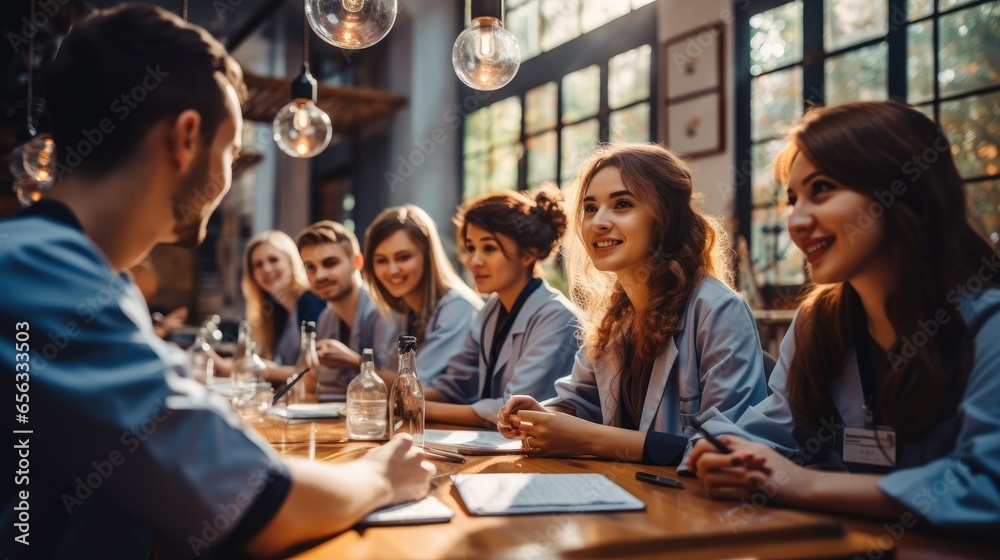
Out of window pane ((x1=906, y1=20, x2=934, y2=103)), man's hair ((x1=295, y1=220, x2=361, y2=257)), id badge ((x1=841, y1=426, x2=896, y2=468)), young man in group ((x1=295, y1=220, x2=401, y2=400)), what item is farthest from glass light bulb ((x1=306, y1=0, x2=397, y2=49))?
window pane ((x1=906, y1=20, x2=934, y2=103))

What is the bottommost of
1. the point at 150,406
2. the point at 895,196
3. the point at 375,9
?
the point at 150,406

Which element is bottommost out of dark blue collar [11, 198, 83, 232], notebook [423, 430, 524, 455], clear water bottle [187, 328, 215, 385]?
notebook [423, 430, 524, 455]

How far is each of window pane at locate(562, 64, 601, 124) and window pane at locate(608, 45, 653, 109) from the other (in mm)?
174

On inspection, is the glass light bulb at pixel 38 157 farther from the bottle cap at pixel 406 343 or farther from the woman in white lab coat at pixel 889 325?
the woman in white lab coat at pixel 889 325

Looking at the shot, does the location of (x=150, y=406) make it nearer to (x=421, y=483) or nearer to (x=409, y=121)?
(x=421, y=483)

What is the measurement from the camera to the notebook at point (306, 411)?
7.38ft

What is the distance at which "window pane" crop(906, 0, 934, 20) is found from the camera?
341cm

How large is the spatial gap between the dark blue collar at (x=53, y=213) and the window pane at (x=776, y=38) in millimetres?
4070

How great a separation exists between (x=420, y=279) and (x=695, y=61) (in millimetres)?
2657

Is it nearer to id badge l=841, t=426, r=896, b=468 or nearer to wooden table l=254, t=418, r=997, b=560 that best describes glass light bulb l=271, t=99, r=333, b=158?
wooden table l=254, t=418, r=997, b=560

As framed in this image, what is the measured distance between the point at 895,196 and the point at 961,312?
0.21 meters

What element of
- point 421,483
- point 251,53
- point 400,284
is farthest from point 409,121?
point 421,483

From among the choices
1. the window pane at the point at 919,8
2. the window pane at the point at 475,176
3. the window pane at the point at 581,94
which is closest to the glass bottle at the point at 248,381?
the window pane at the point at 919,8

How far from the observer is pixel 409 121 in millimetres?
7680
